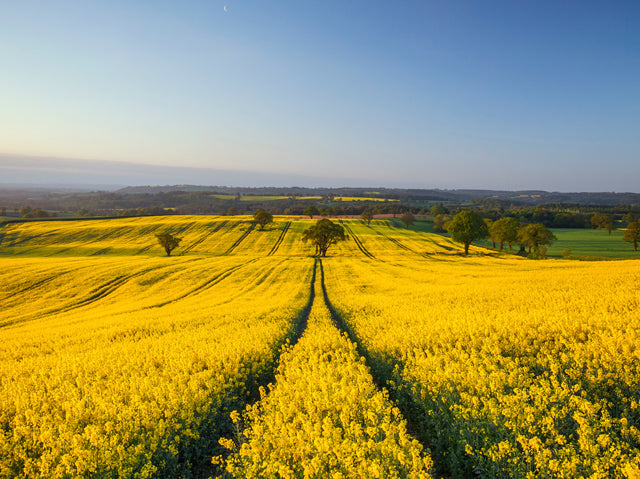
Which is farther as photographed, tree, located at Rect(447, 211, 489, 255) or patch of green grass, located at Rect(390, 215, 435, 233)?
patch of green grass, located at Rect(390, 215, 435, 233)

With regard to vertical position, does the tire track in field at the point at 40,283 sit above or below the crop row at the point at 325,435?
below

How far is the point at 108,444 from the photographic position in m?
5.18

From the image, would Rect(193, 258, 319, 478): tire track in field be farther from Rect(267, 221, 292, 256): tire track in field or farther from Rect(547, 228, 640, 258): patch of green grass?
Rect(547, 228, 640, 258): patch of green grass

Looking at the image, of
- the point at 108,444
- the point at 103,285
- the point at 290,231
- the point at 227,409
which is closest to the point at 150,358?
the point at 227,409

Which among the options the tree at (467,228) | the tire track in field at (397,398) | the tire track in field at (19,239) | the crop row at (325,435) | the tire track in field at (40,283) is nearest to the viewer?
the crop row at (325,435)

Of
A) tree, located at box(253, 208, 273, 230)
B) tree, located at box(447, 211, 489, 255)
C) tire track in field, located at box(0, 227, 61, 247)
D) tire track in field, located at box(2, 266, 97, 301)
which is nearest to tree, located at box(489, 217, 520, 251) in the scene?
tree, located at box(447, 211, 489, 255)

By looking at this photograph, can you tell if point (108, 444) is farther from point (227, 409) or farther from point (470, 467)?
point (470, 467)

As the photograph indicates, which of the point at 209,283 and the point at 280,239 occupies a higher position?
the point at 280,239

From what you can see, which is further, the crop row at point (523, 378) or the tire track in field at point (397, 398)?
the tire track in field at point (397, 398)

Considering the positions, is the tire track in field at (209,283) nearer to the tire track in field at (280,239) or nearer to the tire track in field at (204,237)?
the tire track in field at (280,239)

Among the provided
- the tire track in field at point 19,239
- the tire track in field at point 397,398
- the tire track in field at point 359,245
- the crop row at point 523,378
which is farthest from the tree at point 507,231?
the tire track in field at point 19,239

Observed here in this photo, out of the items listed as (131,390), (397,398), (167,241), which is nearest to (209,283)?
(167,241)

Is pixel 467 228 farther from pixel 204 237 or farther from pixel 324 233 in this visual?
pixel 204 237

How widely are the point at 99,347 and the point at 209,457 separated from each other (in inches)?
399
